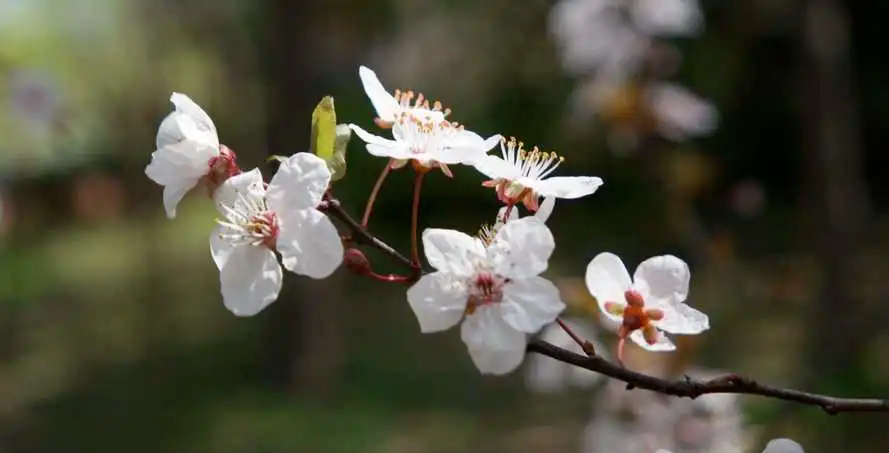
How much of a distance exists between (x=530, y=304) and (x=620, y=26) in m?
1.32

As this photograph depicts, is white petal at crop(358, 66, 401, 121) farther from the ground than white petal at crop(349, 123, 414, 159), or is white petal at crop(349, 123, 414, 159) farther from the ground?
white petal at crop(358, 66, 401, 121)

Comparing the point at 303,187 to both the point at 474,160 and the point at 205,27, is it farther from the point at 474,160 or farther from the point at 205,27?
the point at 205,27

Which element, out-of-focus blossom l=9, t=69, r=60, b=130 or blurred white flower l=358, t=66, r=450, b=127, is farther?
out-of-focus blossom l=9, t=69, r=60, b=130

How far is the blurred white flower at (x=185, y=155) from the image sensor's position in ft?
1.93

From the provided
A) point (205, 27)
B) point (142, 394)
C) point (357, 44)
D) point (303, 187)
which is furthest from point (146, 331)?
point (303, 187)

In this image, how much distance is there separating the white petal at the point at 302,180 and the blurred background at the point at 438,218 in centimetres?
47

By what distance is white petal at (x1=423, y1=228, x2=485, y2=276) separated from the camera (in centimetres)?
56

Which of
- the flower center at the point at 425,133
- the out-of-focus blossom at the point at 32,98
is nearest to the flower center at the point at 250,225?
the flower center at the point at 425,133

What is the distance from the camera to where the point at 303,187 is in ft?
1.84

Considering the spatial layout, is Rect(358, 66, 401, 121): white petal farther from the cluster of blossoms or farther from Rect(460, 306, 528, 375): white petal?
Rect(460, 306, 528, 375): white petal

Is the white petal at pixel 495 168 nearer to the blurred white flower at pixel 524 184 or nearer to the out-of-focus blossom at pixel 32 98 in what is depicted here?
the blurred white flower at pixel 524 184

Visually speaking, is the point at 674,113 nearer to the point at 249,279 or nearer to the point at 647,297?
the point at 647,297

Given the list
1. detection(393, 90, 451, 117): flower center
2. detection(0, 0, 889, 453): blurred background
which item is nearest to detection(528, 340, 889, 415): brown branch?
detection(393, 90, 451, 117): flower center

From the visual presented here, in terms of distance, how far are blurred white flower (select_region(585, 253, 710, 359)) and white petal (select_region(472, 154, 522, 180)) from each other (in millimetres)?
78
